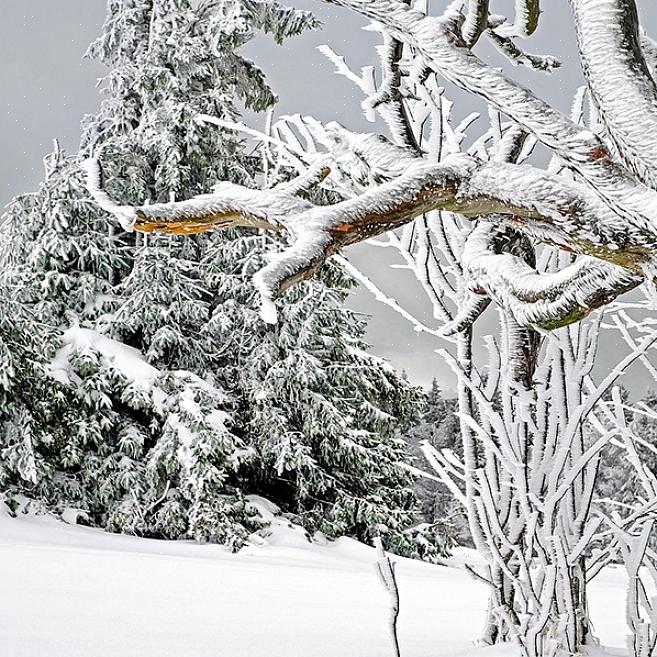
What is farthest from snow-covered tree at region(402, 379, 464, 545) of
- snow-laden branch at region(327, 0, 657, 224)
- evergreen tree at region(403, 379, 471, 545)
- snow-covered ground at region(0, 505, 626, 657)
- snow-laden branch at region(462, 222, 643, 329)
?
snow-laden branch at region(327, 0, 657, 224)

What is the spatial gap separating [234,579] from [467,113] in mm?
2816

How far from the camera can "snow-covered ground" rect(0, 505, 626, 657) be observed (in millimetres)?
1953

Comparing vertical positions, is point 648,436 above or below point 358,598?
above

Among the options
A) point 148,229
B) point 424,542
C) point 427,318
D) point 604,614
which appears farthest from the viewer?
point 424,542

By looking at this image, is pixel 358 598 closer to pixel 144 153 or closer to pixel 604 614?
pixel 604 614

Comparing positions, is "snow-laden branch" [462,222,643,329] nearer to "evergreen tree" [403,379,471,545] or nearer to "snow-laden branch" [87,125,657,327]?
"snow-laden branch" [87,125,657,327]

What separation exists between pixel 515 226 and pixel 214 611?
223 centimetres

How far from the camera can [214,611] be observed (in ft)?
8.84

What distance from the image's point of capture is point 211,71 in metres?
10.3

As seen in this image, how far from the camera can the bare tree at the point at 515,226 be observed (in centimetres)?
84

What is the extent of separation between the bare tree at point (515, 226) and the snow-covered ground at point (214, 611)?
0.37 m

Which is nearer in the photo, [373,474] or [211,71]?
[373,474]

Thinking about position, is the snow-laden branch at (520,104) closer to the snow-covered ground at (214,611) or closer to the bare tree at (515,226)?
the bare tree at (515,226)

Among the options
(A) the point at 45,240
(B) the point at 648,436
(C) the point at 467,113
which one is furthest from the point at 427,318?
(B) the point at 648,436
